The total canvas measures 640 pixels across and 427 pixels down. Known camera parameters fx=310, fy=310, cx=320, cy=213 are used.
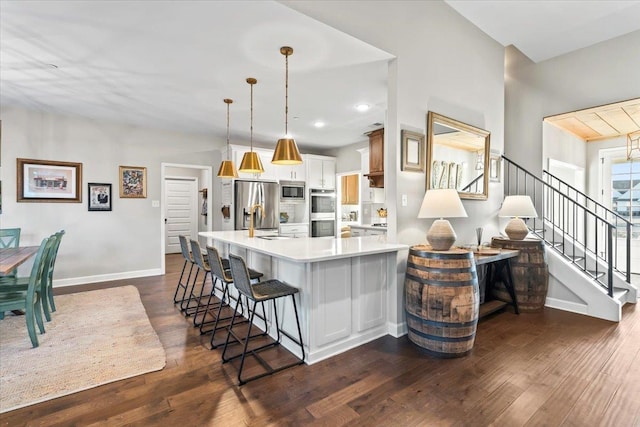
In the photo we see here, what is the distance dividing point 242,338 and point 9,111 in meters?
4.47

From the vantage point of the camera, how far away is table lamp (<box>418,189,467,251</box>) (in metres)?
2.60

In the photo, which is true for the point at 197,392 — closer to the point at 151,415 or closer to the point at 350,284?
the point at 151,415

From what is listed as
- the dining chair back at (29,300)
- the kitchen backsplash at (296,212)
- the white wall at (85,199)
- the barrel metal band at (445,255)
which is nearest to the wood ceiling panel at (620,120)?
the barrel metal band at (445,255)

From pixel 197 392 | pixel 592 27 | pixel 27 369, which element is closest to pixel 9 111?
pixel 27 369

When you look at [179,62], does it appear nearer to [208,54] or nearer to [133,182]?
[208,54]

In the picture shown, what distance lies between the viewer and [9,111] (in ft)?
13.5

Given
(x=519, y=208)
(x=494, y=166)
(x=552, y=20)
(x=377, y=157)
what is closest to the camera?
(x=552, y=20)

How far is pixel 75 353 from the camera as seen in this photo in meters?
2.46

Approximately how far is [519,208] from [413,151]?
1596 mm

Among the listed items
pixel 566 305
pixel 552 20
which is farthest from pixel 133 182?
pixel 566 305

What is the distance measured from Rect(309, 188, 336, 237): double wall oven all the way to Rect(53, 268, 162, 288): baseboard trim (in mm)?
3019

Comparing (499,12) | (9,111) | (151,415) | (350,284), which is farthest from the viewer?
(9,111)

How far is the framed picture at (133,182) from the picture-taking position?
4.95 meters

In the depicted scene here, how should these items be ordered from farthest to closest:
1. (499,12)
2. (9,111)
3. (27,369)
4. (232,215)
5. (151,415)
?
(232,215), (9,111), (499,12), (27,369), (151,415)
